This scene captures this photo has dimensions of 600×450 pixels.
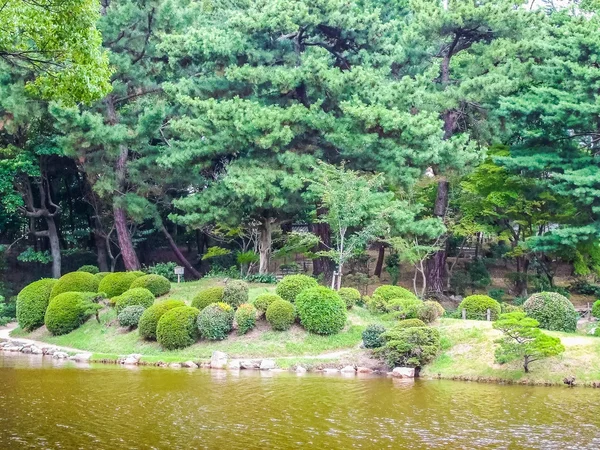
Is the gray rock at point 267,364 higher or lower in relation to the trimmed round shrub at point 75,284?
lower

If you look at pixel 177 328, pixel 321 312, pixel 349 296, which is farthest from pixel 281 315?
pixel 177 328

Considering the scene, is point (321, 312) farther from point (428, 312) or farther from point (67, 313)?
point (67, 313)

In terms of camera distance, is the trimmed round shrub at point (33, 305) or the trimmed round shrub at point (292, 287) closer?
the trimmed round shrub at point (292, 287)

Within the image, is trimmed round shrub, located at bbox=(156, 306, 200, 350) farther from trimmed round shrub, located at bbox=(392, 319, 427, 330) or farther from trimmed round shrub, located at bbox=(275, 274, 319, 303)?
trimmed round shrub, located at bbox=(392, 319, 427, 330)

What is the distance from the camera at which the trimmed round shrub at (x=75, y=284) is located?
2325 cm

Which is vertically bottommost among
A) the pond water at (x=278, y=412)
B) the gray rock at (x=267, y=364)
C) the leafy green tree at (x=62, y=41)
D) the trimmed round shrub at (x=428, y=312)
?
the pond water at (x=278, y=412)

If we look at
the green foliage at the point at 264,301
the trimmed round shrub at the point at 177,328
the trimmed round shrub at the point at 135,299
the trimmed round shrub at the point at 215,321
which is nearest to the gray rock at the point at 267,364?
the trimmed round shrub at the point at 215,321

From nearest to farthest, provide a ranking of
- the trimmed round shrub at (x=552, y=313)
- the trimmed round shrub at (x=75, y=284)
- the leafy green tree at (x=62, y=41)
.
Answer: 1. the leafy green tree at (x=62, y=41)
2. the trimmed round shrub at (x=552, y=313)
3. the trimmed round shrub at (x=75, y=284)

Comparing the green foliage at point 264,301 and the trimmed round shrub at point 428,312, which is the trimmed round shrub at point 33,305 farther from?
the trimmed round shrub at point 428,312

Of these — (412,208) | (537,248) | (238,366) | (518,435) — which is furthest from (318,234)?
(518,435)

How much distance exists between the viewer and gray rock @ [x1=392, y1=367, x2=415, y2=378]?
16688 millimetres

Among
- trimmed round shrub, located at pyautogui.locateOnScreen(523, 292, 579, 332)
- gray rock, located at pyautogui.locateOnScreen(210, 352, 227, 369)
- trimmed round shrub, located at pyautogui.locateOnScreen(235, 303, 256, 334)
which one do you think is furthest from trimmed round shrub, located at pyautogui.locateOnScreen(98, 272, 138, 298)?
trimmed round shrub, located at pyautogui.locateOnScreen(523, 292, 579, 332)

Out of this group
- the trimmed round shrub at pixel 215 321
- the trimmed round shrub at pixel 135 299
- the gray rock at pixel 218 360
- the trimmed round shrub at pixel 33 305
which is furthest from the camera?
the trimmed round shrub at pixel 33 305

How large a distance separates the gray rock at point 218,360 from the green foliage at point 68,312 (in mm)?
5304
